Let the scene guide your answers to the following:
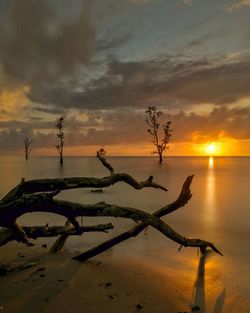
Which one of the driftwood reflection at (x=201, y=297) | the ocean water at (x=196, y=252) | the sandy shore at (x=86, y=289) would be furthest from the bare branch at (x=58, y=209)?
the ocean water at (x=196, y=252)

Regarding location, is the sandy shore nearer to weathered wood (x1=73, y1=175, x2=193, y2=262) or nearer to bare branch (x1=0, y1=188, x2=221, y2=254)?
weathered wood (x1=73, y1=175, x2=193, y2=262)

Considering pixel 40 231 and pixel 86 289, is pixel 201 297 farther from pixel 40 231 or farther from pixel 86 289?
pixel 40 231

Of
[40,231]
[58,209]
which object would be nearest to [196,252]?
[40,231]

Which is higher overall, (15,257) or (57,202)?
(57,202)

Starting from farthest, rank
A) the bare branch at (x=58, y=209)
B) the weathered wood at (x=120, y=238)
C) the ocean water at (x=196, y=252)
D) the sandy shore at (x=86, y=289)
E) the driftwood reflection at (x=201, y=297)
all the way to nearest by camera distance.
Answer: the weathered wood at (x=120, y=238), the ocean water at (x=196, y=252), the driftwood reflection at (x=201, y=297), the sandy shore at (x=86, y=289), the bare branch at (x=58, y=209)

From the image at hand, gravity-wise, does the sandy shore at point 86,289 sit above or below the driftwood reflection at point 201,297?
above

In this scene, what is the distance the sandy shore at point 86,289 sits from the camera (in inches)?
201

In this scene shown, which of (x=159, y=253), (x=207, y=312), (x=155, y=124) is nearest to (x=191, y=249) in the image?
(x=159, y=253)

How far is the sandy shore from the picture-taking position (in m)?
5.10

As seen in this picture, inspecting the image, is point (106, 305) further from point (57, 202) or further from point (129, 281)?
point (57, 202)

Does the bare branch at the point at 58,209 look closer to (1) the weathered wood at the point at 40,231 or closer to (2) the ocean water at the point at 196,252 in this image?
(1) the weathered wood at the point at 40,231

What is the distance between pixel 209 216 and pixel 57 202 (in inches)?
498

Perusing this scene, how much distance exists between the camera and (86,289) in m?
5.65

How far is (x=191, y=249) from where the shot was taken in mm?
9312
